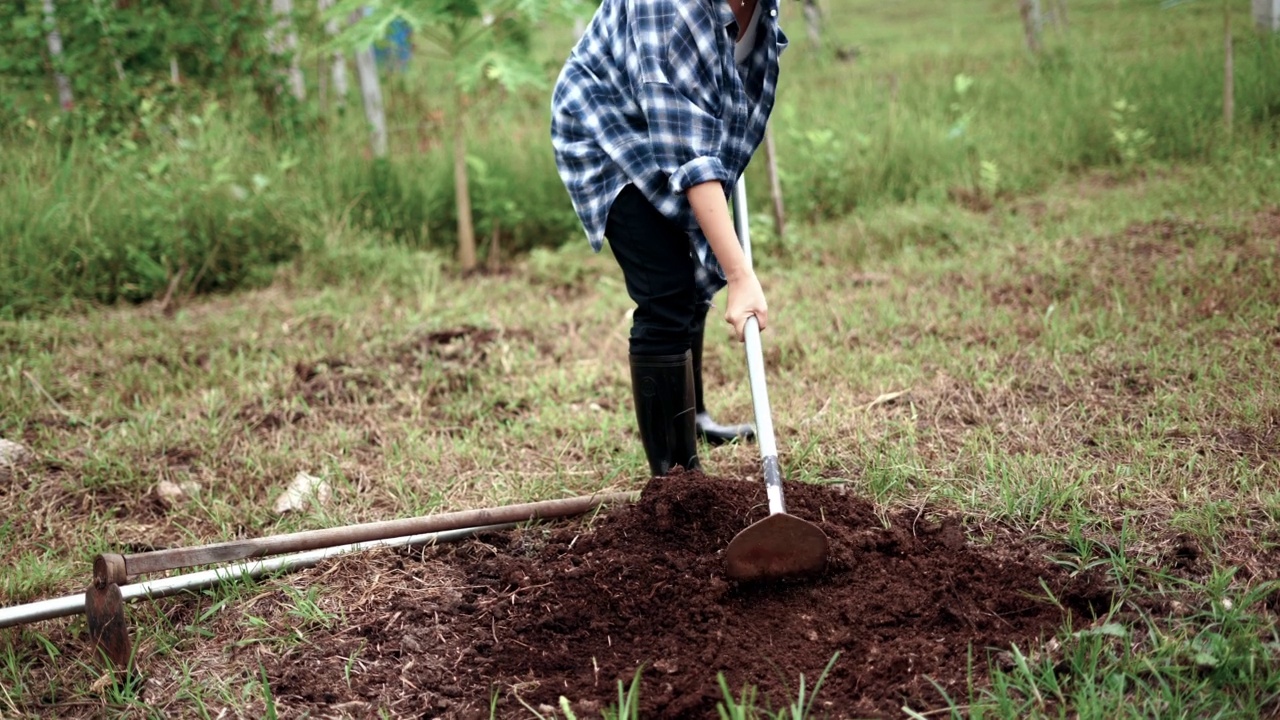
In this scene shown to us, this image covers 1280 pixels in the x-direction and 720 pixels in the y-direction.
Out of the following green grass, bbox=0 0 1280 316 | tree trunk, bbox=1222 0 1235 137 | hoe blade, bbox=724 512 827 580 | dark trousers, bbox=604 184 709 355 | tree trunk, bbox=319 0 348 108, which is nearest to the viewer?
hoe blade, bbox=724 512 827 580

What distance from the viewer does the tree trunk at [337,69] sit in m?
5.81

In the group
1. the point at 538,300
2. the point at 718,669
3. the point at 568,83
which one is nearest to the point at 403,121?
the point at 538,300

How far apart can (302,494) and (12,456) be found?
94 centimetres

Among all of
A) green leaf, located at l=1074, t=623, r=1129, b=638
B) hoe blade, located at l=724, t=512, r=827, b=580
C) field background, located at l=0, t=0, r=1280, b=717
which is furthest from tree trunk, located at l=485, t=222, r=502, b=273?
green leaf, located at l=1074, t=623, r=1129, b=638

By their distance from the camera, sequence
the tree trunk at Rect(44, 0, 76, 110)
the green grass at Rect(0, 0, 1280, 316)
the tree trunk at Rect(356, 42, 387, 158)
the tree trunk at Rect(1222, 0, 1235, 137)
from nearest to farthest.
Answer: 1. the green grass at Rect(0, 0, 1280, 316)
2. the tree trunk at Rect(1222, 0, 1235, 137)
3. the tree trunk at Rect(44, 0, 76, 110)
4. the tree trunk at Rect(356, 42, 387, 158)

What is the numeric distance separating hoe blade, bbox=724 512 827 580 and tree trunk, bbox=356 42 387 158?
13.1 ft

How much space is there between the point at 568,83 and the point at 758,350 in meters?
0.81

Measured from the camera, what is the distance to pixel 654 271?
8.07 ft

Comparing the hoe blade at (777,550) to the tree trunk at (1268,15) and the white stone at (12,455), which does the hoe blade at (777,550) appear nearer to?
the white stone at (12,455)

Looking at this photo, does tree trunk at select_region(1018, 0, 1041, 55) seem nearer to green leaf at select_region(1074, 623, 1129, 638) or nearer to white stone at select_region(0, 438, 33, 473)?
green leaf at select_region(1074, 623, 1129, 638)

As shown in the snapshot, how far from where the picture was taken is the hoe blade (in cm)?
203

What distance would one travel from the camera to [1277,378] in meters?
2.93

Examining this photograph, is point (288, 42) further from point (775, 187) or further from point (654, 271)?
point (654, 271)

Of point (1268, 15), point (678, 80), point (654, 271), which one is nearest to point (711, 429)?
point (654, 271)
